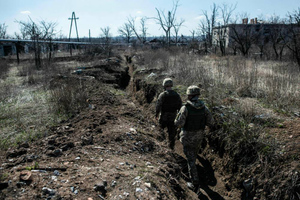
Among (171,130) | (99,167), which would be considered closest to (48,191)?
(99,167)

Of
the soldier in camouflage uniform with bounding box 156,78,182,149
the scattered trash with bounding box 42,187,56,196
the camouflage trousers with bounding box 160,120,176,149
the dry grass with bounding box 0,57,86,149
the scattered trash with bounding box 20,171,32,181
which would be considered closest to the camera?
the scattered trash with bounding box 42,187,56,196

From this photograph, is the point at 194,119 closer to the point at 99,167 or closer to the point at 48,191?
the point at 99,167

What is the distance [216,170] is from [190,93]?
179cm

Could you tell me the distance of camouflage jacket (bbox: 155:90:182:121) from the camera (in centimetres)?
464

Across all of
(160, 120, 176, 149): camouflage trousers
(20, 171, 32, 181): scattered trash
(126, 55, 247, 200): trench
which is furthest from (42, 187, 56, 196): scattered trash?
(160, 120, 176, 149): camouflage trousers

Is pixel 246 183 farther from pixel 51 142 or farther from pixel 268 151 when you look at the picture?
pixel 51 142

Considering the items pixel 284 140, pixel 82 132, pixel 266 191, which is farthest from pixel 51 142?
pixel 284 140

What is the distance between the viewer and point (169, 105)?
472 cm

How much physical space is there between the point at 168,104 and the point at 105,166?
2.19m

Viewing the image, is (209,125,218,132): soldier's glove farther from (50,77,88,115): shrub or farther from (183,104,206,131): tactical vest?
(50,77,88,115): shrub

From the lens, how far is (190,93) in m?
3.50

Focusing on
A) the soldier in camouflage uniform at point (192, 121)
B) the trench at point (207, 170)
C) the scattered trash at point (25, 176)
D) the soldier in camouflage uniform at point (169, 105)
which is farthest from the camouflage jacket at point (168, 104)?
the scattered trash at point (25, 176)

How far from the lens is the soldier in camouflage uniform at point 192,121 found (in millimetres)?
3539

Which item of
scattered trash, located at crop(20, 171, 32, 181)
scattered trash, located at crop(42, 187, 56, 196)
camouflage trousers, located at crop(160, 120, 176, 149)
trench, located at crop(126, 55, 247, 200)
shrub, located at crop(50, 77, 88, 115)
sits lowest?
trench, located at crop(126, 55, 247, 200)
